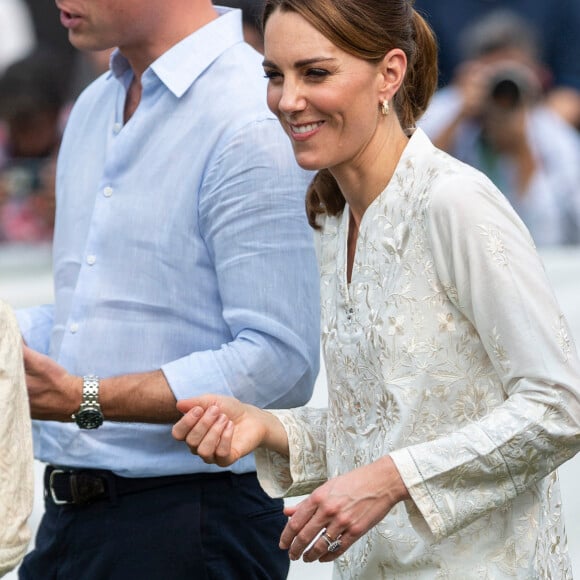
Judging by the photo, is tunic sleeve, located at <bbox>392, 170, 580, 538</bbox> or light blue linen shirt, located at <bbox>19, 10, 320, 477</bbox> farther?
light blue linen shirt, located at <bbox>19, 10, 320, 477</bbox>

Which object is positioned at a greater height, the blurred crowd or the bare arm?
the bare arm

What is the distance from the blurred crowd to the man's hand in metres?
2.48

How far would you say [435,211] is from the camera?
2059 mm

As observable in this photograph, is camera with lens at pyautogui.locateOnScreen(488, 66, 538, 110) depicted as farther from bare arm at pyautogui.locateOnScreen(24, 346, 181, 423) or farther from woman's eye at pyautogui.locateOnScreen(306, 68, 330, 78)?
woman's eye at pyautogui.locateOnScreen(306, 68, 330, 78)

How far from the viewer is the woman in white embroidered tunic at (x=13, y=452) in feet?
6.13

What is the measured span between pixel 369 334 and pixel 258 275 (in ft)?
1.35

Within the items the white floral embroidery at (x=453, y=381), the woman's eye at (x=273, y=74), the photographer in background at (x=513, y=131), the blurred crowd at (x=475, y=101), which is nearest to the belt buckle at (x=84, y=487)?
the white floral embroidery at (x=453, y=381)

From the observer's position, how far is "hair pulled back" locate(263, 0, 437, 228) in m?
2.17

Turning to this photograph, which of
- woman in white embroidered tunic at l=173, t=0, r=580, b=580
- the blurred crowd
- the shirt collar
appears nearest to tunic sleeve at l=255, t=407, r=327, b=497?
woman in white embroidered tunic at l=173, t=0, r=580, b=580

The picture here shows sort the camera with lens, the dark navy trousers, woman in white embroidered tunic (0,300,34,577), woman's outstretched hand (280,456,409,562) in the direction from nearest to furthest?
woman in white embroidered tunic (0,300,34,577) → woman's outstretched hand (280,456,409,562) → the dark navy trousers → the camera with lens

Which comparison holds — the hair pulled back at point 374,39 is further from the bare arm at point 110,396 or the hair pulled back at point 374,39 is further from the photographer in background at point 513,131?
the photographer in background at point 513,131

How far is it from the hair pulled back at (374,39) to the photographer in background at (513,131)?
11.0ft

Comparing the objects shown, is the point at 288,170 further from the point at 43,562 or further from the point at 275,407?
the point at 43,562

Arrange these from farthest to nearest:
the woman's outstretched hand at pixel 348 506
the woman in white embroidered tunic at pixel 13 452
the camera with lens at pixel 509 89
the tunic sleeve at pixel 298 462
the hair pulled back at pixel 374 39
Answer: the camera with lens at pixel 509 89 → the tunic sleeve at pixel 298 462 → the hair pulled back at pixel 374 39 → the woman's outstretched hand at pixel 348 506 → the woman in white embroidered tunic at pixel 13 452
